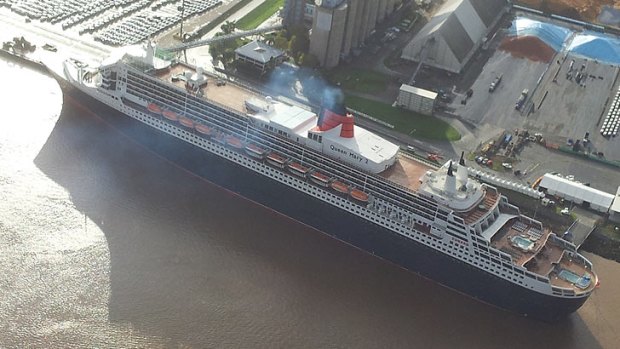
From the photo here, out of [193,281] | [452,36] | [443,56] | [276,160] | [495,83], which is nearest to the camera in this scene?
[193,281]

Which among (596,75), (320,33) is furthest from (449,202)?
(596,75)

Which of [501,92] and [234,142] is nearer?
[234,142]

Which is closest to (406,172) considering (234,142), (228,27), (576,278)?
(234,142)

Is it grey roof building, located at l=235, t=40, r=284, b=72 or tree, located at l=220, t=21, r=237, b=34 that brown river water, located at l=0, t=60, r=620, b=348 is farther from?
tree, located at l=220, t=21, r=237, b=34

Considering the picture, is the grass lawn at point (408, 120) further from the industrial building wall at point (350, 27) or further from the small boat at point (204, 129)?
the small boat at point (204, 129)

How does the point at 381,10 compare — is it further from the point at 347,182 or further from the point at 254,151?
the point at 347,182

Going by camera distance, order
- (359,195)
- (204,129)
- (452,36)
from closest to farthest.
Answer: (359,195) → (204,129) → (452,36)
